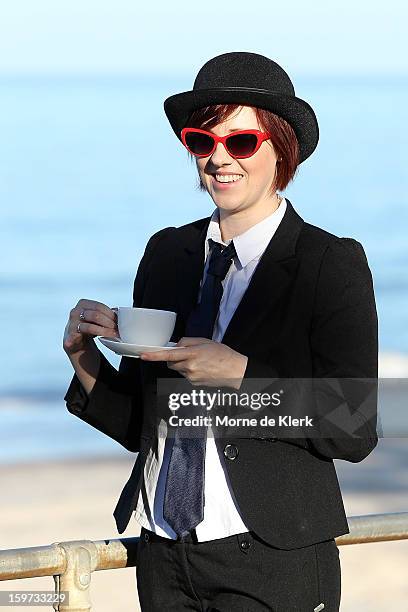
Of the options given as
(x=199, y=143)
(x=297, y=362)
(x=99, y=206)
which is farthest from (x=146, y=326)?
(x=99, y=206)

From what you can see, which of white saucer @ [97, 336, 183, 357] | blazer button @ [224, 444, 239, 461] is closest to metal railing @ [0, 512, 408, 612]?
blazer button @ [224, 444, 239, 461]

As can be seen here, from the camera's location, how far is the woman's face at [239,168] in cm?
276

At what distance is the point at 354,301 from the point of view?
2.69m

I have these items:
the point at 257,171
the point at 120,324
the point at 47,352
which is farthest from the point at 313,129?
the point at 47,352

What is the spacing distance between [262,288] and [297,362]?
0.19 meters

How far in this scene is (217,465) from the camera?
272 cm

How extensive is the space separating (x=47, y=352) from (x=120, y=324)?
12727mm

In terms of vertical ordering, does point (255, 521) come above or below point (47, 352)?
below

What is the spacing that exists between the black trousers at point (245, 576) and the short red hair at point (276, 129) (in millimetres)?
741

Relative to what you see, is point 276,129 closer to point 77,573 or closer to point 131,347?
point 131,347

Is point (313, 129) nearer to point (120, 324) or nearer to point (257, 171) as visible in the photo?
point (257, 171)

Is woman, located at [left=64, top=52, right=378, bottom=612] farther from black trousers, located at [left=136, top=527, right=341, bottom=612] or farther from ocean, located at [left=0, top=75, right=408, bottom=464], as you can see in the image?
ocean, located at [left=0, top=75, right=408, bottom=464]

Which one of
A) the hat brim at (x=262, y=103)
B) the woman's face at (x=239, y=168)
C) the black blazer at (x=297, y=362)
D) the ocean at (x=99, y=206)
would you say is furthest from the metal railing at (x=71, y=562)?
the ocean at (x=99, y=206)

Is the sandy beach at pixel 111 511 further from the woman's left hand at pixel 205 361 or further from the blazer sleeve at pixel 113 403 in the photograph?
the woman's left hand at pixel 205 361
